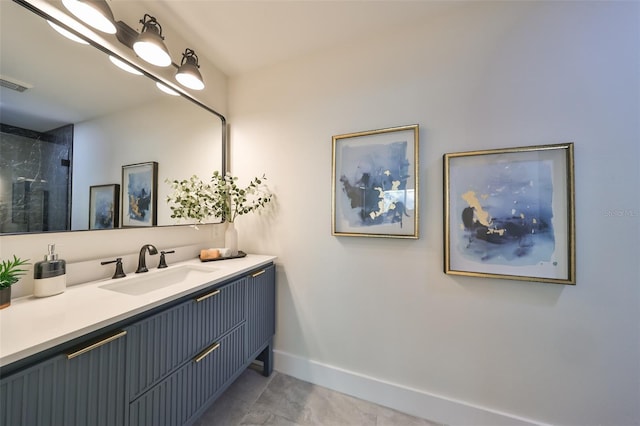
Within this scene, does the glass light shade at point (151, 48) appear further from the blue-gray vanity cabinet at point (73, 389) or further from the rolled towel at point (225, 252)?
the blue-gray vanity cabinet at point (73, 389)

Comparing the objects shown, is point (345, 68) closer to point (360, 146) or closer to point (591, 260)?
point (360, 146)

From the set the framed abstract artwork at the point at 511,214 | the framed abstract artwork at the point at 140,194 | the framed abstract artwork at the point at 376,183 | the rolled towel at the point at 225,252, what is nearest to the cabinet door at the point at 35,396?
the framed abstract artwork at the point at 140,194

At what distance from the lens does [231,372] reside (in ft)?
4.28

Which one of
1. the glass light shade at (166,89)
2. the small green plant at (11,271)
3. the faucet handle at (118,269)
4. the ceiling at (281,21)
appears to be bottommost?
the faucet handle at (118,269)

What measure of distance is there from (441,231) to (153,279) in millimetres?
1722

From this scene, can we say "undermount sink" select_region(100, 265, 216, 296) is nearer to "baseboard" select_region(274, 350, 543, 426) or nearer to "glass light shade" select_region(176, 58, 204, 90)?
"baseboard" select_region(274, 350, 543, 426)

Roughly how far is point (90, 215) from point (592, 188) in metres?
2.50

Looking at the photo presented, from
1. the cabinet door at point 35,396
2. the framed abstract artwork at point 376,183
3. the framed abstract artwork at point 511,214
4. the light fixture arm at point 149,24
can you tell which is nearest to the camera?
the cabinet door at point 35,396

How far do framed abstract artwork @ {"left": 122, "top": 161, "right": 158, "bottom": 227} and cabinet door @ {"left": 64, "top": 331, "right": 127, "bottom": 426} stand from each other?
76cm

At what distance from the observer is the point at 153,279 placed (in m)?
1.28

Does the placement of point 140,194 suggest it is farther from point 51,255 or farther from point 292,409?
point 292,409

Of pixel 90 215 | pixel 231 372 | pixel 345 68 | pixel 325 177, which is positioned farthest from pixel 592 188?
pixel 90 215

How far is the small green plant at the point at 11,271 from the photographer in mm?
797

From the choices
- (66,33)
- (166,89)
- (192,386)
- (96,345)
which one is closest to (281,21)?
(166,89)
